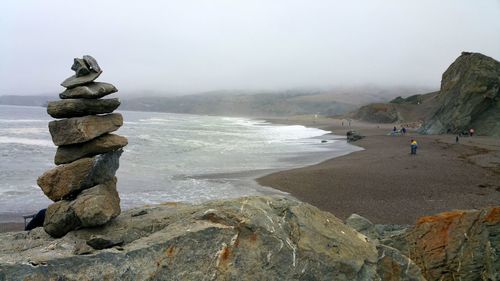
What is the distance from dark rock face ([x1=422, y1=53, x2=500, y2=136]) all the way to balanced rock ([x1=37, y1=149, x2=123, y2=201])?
→ 62.1 m

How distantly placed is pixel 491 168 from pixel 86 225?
2994cm

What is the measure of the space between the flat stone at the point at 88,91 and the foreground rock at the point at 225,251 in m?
3.14

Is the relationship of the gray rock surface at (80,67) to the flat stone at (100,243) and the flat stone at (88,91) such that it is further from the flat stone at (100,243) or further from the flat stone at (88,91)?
the flat stone at (100,243)

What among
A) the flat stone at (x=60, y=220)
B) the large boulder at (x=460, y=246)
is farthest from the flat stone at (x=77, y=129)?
the large boulder at (x=460, y=246)

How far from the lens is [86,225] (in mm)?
8062

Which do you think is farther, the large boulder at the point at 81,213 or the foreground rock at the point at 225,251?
the large boulder at the point at 81,213

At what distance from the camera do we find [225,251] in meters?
6.65

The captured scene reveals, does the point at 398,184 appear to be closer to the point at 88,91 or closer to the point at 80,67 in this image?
the point at 88,91

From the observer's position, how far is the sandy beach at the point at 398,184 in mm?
20078

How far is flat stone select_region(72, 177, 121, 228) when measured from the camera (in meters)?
7.97

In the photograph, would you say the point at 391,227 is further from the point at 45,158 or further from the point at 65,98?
the point at 45,158

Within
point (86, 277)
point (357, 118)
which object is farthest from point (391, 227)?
point (357, 118)

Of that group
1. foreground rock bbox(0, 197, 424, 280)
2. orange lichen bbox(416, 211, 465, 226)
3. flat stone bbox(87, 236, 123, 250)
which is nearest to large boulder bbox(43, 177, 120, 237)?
foreground rock bbox(0, 197, 424, 280)

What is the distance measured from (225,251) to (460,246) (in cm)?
552
